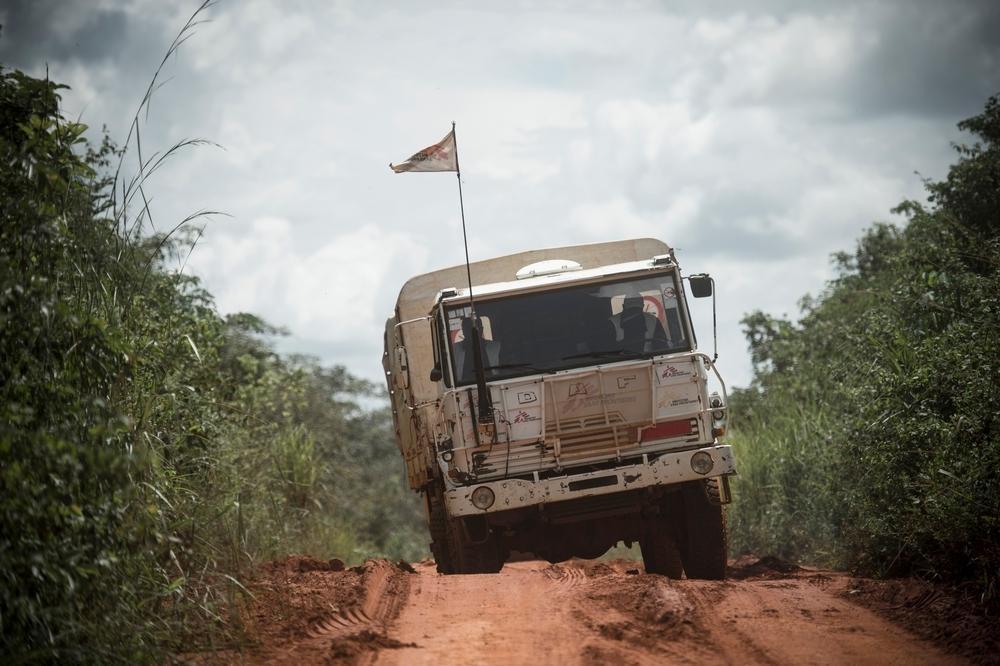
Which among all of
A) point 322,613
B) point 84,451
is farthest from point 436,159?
point 84,451

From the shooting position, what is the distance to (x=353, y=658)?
236 inches

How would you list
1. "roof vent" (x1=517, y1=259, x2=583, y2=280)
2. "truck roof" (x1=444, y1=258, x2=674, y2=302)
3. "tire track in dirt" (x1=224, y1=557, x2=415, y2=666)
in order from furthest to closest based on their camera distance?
"roof vent" (x1=517, y1=259, x2=583, y2=280), "truck roof" (x1=444, y1=258, x2=674, y2=302), "tire track in dirt" (x1=224, y1=557, x2=415, y2=666)

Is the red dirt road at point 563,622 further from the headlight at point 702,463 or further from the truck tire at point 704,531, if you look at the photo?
the headlight at point 702,463

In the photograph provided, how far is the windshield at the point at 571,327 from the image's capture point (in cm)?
935

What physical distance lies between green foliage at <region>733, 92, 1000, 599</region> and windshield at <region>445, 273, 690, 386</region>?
2177 millimetres

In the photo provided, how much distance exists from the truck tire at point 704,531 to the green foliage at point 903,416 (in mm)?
1283

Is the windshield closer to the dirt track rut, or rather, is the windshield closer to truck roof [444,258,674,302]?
truck roof [444,258,674,302]

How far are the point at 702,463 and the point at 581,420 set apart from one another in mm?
1042

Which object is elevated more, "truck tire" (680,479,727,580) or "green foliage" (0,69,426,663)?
"green foliage" (0,69,426,663)

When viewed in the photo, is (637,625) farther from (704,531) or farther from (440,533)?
(440,533)

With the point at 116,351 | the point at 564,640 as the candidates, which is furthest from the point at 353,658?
the point at 116,351

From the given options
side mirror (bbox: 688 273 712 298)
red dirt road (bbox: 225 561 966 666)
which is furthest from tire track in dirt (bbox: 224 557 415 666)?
side mirror (bbox: 688 273 712 298)

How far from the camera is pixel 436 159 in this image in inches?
392

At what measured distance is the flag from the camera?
989 cm
